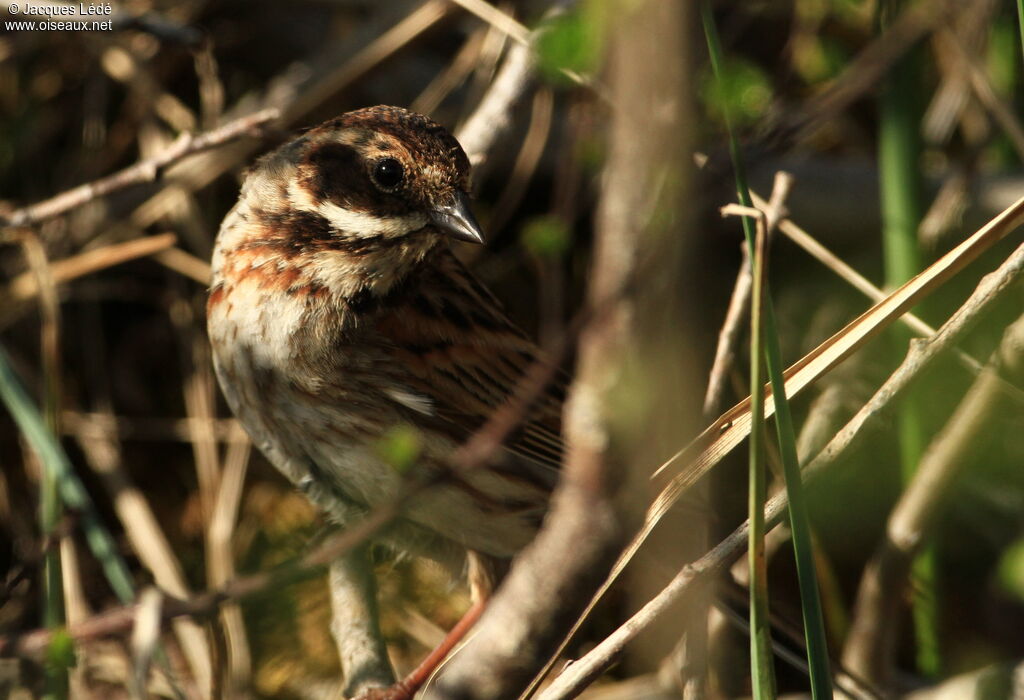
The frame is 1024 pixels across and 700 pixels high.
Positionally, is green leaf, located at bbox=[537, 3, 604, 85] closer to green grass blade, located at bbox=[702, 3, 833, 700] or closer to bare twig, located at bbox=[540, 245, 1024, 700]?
green grass blade, located at bbox=[702, 3, 833, 700]

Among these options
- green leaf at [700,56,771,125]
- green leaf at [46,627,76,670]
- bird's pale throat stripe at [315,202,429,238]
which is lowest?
green leaf at [46,627,76,670]

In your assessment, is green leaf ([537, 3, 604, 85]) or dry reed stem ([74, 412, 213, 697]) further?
dry reed stem ([74, 412, 213, 697])

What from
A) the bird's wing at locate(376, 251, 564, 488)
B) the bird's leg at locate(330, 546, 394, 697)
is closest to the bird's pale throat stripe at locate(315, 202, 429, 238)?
the bird's wing at locate(376, 251, 564, 488)

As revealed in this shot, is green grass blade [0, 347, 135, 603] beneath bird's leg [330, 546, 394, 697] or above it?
above

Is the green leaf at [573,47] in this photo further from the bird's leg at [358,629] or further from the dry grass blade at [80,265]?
the dry grass blade at [80,265]

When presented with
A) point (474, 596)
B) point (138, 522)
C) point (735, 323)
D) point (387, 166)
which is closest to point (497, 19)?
point (387, 166)
